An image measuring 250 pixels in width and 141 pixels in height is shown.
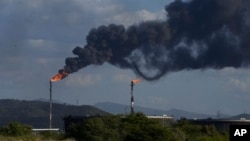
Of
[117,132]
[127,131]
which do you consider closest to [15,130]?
[117,132]

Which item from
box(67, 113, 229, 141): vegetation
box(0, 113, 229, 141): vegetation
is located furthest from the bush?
box(67, 113, 229, 141): vegetation

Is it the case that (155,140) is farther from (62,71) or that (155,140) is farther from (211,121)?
(211,121)

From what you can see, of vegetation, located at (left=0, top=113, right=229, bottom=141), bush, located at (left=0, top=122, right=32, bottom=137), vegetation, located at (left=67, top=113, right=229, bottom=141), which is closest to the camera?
vegetation, located at (left=0, top=113, right=229, bottom=141)

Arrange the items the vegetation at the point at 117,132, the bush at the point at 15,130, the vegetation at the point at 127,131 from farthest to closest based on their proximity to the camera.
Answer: the bush at the point at 15,130, the vegetation at the point at 127,131, the vegetation at the point at 117,132

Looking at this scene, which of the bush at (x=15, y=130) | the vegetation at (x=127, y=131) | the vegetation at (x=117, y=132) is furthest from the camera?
the bush at (x=15, y=130)

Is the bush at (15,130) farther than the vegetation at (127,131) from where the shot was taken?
Yes

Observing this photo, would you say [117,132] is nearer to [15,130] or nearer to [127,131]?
[127,131]

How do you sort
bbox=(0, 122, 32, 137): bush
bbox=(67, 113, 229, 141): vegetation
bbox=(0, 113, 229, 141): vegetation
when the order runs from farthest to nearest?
bbox=(0, 122, 32, 137): bush < bbox=(67, 113, 229, 141): vegetation < bbox=(0, 113, 229, 141): vegetation

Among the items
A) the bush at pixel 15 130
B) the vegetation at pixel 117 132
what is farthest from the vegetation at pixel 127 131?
the bush at pixel 15 130

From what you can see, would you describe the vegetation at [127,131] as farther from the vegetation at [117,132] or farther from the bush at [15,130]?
the bush at [15,130]

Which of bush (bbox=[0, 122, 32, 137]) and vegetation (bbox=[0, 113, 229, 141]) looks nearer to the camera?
vegetation (bbox=[0, 113, 229, 141])

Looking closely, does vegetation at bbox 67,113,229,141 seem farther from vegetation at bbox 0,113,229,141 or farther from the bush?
the bush

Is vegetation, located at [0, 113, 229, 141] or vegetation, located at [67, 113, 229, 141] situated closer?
vegetation, located at [0, 113, 229, 141]

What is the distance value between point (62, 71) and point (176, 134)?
160 ft
